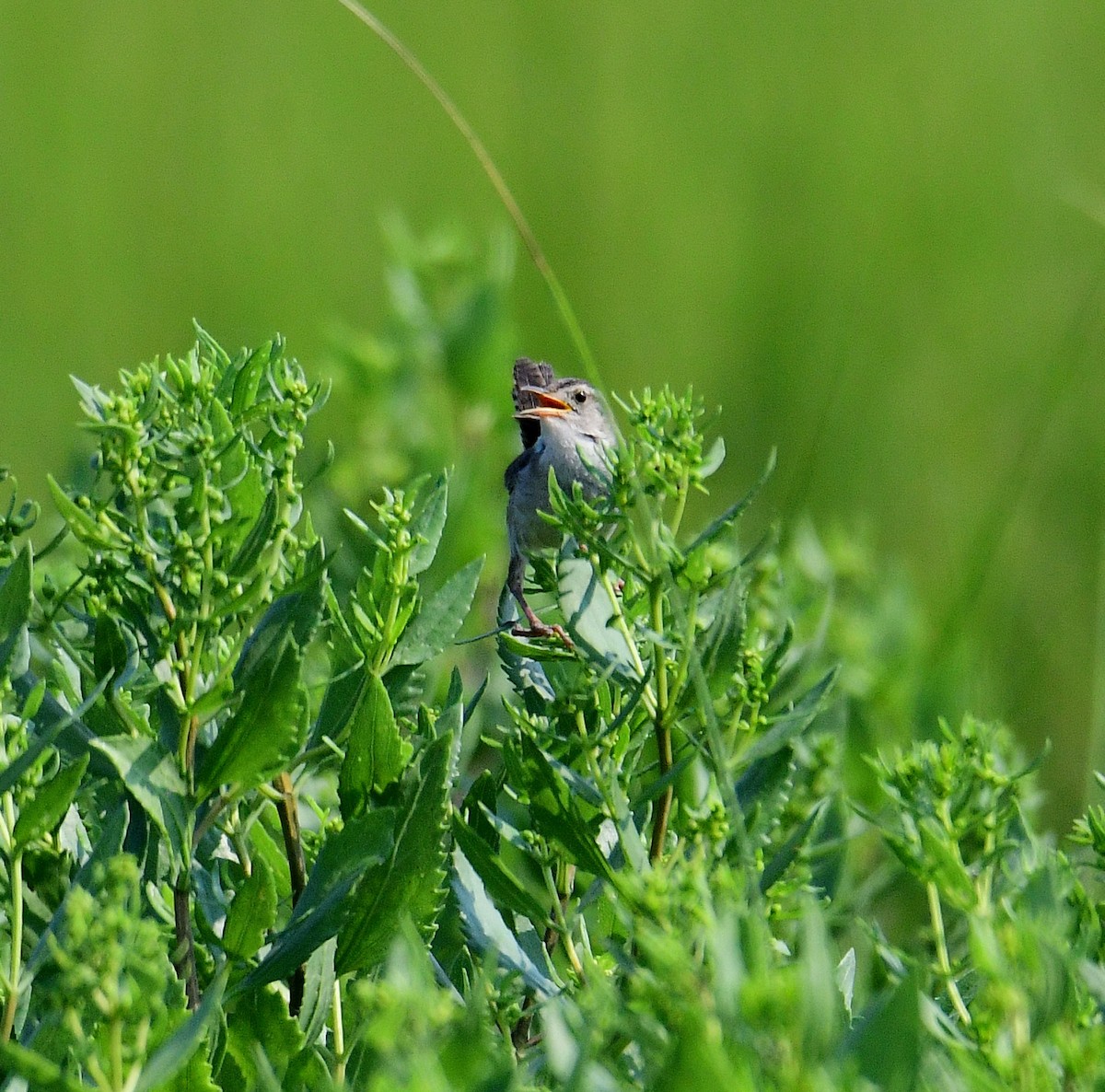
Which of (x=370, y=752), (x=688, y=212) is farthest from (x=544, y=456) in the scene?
(x=688, y=212)

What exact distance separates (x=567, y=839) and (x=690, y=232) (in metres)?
7.05

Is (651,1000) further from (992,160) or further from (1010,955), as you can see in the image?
(992,160)

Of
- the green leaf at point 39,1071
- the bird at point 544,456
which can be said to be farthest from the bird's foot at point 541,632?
the green leaf at point 39,1071

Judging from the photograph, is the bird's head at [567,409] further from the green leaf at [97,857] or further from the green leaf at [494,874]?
the green leaf at [97,857]

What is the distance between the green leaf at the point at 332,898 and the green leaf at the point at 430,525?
295mm

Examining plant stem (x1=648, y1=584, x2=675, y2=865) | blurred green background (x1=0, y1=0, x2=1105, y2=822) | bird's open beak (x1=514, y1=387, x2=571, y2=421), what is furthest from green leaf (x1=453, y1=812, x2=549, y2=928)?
blurred green background (x1=0, y1=0, x2=1105, y2=822)

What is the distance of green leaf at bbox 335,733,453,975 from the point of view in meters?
1.33

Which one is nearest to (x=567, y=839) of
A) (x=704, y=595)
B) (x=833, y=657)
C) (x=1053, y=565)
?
(x=704, y=595)

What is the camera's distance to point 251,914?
1.29 metres

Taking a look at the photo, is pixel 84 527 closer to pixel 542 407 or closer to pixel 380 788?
A: pixel 380 788

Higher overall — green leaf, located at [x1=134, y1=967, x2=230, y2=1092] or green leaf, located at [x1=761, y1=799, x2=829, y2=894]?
green leaf, located at [x1=134, y1=967, x2=230, y2=1092]

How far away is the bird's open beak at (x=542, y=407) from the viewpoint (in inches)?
98.9

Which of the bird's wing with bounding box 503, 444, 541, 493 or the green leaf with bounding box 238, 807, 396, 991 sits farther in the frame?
the bird's wing with bounding box 503, 444, 541, 493

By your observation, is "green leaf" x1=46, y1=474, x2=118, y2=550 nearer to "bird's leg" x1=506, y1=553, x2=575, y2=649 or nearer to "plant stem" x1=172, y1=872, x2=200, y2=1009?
"plant stem" x1=172, y1=872, x2=200, y2=1009
